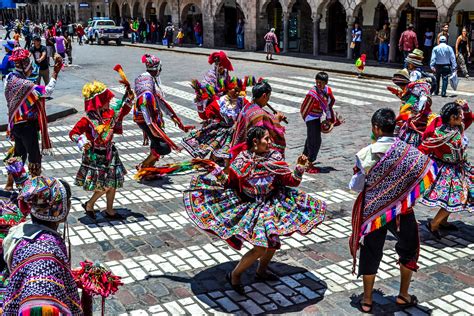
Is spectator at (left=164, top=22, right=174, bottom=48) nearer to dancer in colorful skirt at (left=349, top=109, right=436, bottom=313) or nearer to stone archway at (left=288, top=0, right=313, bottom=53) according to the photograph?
stone archway at (left=288, top=0, right=313, bottom=53)

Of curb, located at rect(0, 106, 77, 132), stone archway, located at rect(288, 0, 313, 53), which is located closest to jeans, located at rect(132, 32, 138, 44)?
stone archway, located at rect(288, 0, 313, 53)

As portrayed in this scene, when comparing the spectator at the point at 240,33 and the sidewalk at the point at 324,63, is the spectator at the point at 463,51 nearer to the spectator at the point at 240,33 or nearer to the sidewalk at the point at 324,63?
the sidewalk at the point at 324,63

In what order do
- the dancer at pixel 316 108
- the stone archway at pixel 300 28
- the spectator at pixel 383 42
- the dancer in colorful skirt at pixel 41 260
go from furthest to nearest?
1. the stone archway at pixel 300 28
2. the spectator at pixel 383 42
3. the dancer at pixel 316 108
4. the dancer in colorful skirt at pixel 41 260

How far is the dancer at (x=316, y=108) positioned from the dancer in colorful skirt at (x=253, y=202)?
13.7 feet

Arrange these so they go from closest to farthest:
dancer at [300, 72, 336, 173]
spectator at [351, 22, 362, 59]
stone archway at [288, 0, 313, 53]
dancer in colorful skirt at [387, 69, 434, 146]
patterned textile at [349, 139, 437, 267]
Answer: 1. patterned textile at [349, 139, 437, 267]
2. dancer in colorful skirt at [387, 69, 434, 146]
3. dancer at [300, 72, 336, 173]
4. spectator at [351, 22, 362, 59]
5. stone archway at [288, 0, 313, 53]

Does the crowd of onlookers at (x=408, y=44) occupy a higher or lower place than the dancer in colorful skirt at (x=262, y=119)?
higher

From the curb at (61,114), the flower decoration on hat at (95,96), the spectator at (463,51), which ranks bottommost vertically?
the curb at (61,114)

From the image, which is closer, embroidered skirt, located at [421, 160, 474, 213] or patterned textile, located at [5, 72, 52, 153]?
embroidered skirt, located at [421, 160, 474, 213]

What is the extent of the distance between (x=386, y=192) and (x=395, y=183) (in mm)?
111

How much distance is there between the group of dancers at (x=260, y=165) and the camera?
201 inches

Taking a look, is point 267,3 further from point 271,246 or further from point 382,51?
point 271,246

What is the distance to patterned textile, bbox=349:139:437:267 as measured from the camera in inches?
198

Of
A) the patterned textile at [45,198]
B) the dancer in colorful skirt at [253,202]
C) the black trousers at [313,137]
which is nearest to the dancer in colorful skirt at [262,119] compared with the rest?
the dancer in colorful skirt at [253,202]

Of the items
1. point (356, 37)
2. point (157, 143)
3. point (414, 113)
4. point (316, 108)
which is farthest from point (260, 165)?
point (356, 37)
